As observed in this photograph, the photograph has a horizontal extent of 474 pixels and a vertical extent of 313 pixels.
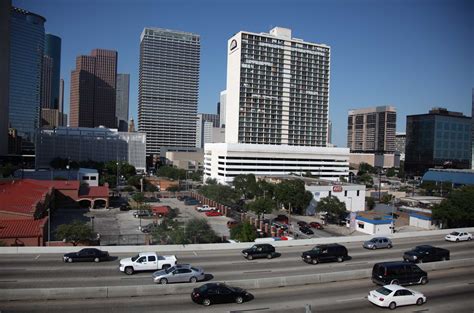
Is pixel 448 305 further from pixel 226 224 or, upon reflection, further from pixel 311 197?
pixel 311 197

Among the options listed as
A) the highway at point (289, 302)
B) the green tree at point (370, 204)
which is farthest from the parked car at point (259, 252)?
the green tree at point (370, 204)

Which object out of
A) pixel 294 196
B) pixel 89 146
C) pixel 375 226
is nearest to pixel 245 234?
pixel 375 226

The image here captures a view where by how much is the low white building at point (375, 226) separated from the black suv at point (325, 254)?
27427 mm

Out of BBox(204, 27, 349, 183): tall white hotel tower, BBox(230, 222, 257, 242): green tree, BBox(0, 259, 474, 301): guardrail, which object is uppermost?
BBox(204, 27, 349, 183): tall white hotel tower

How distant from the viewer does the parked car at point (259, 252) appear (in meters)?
28.2

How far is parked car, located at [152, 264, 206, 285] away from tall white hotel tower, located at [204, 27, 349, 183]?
9651 cm

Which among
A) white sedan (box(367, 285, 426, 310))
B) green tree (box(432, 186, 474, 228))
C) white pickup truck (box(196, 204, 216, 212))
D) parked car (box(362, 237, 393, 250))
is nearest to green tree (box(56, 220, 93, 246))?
parked car (box(362, 237, 393, 250))

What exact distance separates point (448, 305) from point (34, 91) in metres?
204

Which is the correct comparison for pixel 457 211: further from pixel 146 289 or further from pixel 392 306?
pixel 146 289

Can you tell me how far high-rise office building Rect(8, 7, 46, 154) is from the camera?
182 m

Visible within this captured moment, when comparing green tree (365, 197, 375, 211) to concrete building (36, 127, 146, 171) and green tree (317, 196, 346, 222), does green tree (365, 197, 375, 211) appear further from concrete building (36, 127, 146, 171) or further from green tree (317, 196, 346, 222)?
concrete building (36, 127, 146, 171)

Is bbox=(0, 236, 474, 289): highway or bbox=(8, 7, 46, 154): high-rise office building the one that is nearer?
bbox=(0, 236, 474, 289): highway

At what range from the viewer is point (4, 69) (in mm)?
168750

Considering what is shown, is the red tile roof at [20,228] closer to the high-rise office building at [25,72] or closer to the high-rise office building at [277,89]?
the high-rise office building at [277,89]
